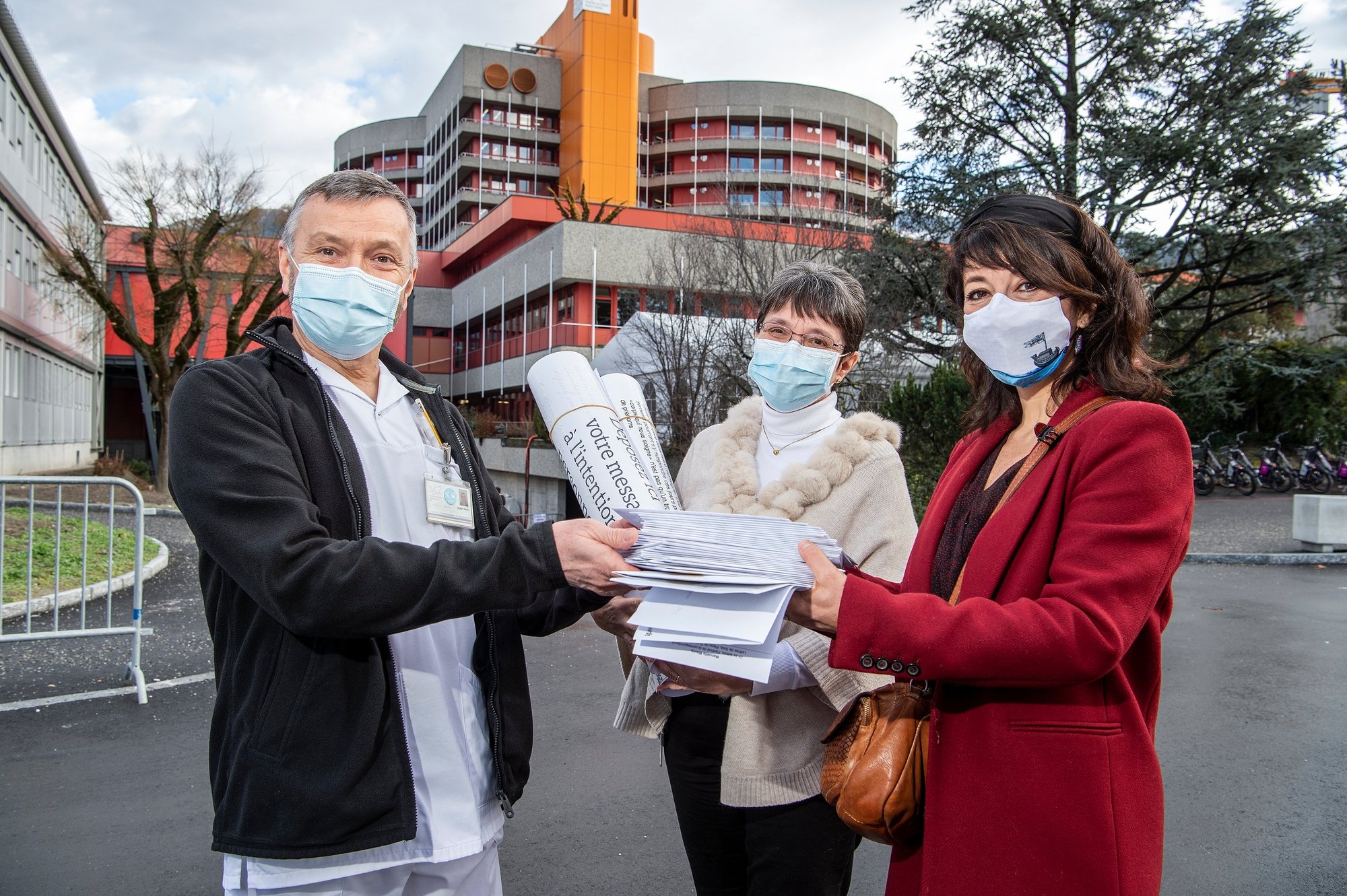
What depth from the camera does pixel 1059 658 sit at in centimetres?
147

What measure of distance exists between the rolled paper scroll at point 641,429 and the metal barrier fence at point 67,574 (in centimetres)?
426

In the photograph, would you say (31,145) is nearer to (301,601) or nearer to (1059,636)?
(301,601)

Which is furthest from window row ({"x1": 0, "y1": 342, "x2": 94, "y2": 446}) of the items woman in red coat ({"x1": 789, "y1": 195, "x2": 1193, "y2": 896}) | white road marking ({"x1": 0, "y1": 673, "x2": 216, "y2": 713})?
woman in red coat ({"x1": 789, "y1": 195, "x2": 1193, "y2": 896})

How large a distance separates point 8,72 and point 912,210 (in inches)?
1097

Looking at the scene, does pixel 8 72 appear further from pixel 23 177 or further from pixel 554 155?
pixel 554 155

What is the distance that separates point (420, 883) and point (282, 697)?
0.56 metres

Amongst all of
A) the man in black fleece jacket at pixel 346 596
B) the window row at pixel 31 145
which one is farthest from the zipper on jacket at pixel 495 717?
the window row at pixel 31 145

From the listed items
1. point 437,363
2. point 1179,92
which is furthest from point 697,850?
point 437,363

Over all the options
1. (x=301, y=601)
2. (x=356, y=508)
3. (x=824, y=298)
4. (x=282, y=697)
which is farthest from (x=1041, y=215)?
(x=282, y=697)

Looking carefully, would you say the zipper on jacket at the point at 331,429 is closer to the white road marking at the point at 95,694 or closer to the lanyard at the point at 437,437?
the lanyard at the point at 437,437

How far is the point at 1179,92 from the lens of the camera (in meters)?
18.8

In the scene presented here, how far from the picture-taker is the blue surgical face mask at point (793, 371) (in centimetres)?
261

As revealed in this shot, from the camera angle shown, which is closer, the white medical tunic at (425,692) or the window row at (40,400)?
the white medical tunic at (425,692)

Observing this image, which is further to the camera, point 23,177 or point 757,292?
point 23,177
